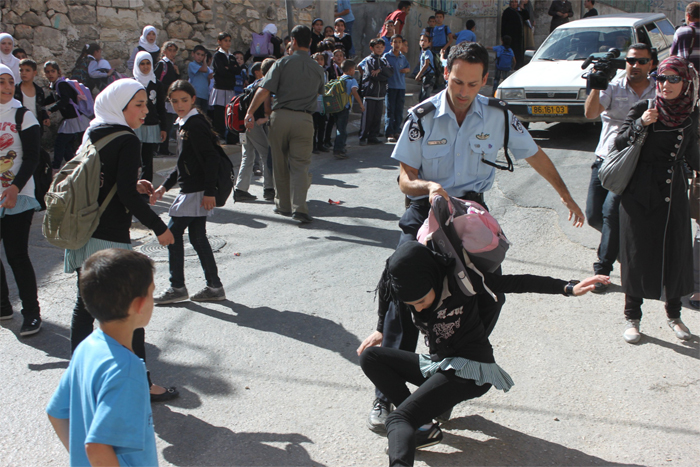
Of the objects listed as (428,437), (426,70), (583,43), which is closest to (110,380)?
(428,437)

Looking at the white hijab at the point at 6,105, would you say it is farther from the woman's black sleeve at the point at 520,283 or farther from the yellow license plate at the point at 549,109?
the yellow license plate at the point at 549,109

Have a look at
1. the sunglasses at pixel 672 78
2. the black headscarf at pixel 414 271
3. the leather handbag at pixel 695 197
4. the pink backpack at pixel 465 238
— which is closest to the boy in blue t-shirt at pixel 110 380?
the black headscarf at pixel 414 271

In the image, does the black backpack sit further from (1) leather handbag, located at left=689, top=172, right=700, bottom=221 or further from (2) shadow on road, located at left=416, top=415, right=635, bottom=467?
(1) leather handbag, located at left=689, top=172, right=700, bottom=221

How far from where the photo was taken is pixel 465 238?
2.79 metres

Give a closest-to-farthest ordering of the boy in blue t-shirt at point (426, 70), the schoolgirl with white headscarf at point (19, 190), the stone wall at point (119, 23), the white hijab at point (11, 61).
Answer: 1. the schoolgirl with white headscarf at point (19, 190)
2. the white hijab at point (11, 61)
3. the stone wall at point (119, 23)
4. the boy in blue t-shirt at point (426, 70)

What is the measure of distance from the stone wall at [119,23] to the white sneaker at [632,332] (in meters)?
9.85

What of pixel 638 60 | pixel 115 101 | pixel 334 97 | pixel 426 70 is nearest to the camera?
pixel 115 101

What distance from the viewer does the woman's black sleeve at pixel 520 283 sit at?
285 centimetres

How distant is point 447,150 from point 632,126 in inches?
65.7

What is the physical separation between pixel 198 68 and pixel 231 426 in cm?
907

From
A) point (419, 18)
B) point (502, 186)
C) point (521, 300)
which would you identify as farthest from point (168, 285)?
point (419, 18)

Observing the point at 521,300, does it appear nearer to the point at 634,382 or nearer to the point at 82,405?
the point at 634,382

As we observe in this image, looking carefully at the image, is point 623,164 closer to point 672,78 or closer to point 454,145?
point 672,78

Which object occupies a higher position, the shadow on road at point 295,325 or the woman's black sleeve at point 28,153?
the woman's black sleeve at point 28,153
